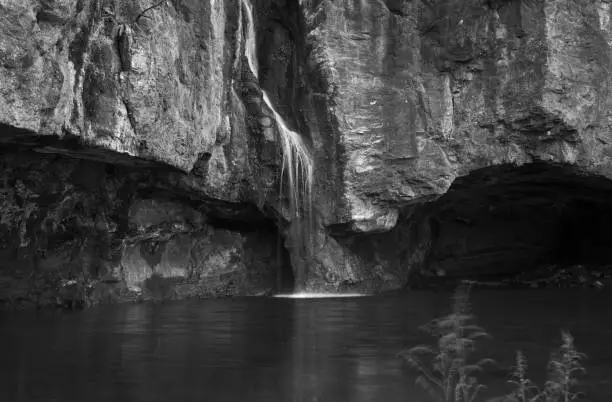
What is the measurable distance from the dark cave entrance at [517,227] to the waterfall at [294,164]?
461 centimetres

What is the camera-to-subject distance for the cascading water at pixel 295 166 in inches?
747

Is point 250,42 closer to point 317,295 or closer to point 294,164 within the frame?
point 294,164

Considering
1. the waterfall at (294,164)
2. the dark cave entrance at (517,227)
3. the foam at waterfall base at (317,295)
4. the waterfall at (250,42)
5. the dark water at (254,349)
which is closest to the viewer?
the dark water at (254,349)

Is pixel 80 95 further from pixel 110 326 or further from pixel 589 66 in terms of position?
pixel 589 66

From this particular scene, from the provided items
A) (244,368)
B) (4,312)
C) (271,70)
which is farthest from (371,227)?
(244,368)

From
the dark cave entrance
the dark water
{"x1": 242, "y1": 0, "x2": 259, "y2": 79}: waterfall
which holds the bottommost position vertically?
the dark water

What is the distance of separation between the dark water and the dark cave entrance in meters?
7.62

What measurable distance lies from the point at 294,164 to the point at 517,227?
11.9 meters

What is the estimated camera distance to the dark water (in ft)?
23.2

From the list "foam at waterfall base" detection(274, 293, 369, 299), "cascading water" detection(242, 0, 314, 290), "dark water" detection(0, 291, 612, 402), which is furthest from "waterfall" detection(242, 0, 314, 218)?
"dark water" detection(0, 291, 612, 402)

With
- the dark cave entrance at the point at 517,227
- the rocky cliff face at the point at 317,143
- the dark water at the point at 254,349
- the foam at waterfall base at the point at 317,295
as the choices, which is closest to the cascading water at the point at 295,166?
the rocky cliff face at the point at 317,143

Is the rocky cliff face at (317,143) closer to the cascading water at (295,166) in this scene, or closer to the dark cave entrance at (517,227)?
the cascading water at (295,166)

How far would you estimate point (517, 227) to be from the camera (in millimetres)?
26984

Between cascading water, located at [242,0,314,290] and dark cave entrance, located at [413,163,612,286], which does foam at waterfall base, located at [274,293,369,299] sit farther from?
dark cave entrance, located at [413,163,612,286]
